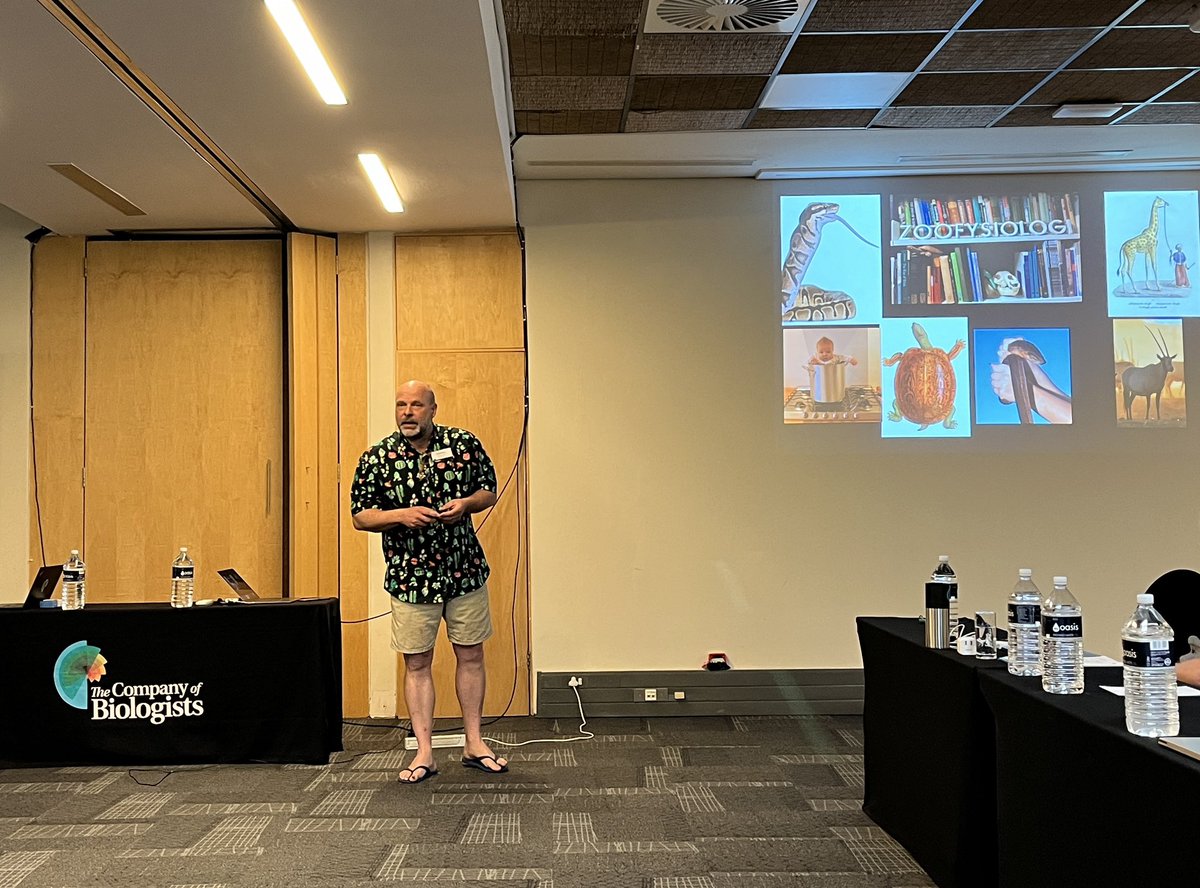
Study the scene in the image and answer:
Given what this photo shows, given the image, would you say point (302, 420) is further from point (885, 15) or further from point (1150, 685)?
point (1150, 685)

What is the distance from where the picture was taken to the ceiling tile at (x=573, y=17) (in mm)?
3893

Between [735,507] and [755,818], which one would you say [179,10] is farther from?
[735,507]

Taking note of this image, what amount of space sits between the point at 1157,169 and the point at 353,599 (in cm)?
504

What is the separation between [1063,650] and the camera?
2.38m

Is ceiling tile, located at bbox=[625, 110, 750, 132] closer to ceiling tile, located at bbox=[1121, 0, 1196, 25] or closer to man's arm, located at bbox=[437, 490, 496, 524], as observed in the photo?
ceiling tile, located at bbox=[1121, 0, 1196, 25]

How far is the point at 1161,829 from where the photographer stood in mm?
1830

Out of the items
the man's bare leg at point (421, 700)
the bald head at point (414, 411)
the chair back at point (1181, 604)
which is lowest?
the man's bare leg at point (421, 700)

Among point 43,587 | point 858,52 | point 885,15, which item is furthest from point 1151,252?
point 43,587

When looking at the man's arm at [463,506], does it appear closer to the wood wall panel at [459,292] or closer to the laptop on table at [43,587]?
the wood wall panel at [459,292]

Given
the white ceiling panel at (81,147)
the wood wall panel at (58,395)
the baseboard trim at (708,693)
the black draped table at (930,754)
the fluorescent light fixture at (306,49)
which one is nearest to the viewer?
the black draped table at (930,754)

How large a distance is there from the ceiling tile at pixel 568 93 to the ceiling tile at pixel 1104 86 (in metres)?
1.93

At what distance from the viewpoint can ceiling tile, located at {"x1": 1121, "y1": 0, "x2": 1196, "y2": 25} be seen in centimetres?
393

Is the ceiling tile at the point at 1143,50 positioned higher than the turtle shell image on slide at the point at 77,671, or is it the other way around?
the ceiling tile at the point at 1143,50

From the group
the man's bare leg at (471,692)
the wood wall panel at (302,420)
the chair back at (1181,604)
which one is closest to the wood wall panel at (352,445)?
the wood wall panel at (302,420)
